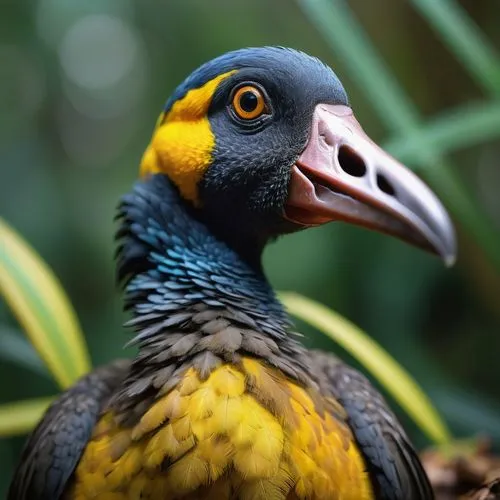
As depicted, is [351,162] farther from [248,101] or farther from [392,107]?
[392,107]

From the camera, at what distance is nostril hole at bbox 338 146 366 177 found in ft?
2.94

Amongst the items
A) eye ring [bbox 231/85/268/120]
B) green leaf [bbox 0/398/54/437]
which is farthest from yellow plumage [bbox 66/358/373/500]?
green leaf [bbox 0/398/54/437]

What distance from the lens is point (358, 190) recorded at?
87 centimetres

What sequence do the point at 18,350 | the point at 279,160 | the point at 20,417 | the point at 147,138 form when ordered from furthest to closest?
the point at 147,138, the point at 18,350, the point at 20,417, the point at 279,160

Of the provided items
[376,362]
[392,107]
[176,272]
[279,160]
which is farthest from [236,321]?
[392,107]

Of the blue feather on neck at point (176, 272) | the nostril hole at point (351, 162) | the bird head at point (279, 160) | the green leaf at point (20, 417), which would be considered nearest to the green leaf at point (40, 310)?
the green leaf at point (20, 417)

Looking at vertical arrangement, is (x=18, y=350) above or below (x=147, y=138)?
below

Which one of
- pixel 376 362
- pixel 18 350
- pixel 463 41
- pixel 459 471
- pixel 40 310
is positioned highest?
pixel 463 41

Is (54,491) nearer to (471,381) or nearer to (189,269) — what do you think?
(189,269)

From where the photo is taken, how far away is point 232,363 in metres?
0.91

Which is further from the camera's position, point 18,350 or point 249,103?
point 18,350

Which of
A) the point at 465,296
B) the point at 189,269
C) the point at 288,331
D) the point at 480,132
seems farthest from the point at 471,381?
the point at 189,269

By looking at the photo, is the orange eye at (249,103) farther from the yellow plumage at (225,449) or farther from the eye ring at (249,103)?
the yellow plumage at (225,449)

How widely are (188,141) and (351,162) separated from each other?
0.25 meters
